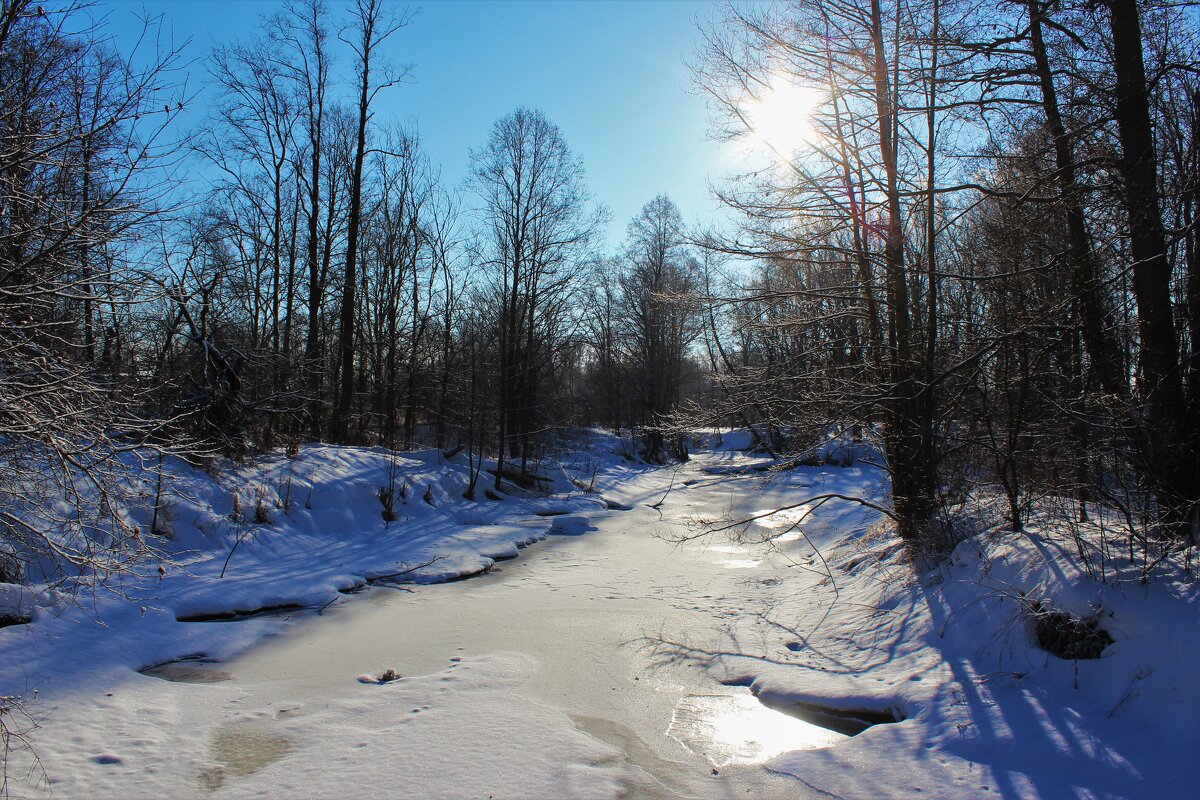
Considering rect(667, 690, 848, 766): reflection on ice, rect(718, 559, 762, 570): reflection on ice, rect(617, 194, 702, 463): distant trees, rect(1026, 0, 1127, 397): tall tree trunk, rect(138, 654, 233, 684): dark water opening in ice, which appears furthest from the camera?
rect(617, 194, 702, 463): distant trees

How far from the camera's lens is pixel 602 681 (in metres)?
6.11

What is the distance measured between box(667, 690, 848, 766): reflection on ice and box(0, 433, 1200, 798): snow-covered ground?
23 millimetres

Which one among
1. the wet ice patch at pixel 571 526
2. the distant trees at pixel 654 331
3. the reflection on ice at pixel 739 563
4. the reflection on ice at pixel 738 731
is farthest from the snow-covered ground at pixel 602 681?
the distant trees at pixel 654 331

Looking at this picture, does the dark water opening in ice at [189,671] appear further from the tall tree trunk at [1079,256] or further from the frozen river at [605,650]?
the tall tree trunk at [1079,256]

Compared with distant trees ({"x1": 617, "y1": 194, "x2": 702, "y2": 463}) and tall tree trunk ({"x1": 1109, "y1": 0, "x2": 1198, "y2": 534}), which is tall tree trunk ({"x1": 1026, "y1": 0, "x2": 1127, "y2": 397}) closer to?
tall tree trunk ({"x1": 1109, "y1": 0, "x2": 1198, "y2": 534})

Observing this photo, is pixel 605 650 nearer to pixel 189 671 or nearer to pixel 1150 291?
Result: pixel 189 671

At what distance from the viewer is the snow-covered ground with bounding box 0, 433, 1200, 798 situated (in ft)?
13.6

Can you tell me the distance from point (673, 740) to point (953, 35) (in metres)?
7.30

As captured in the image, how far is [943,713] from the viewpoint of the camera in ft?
16.2

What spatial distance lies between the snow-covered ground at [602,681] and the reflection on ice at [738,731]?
0.02 metres

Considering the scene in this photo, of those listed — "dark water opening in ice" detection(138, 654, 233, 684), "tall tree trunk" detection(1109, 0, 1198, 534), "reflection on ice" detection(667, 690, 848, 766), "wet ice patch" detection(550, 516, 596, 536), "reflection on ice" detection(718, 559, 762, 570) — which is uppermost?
"tall tree trunk" detection(1109, 0, 1198, 534)

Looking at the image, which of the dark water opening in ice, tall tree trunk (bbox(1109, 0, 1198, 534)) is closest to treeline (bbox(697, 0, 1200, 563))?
tall tree trunk (bbox(1109, 0, 1198, 534))

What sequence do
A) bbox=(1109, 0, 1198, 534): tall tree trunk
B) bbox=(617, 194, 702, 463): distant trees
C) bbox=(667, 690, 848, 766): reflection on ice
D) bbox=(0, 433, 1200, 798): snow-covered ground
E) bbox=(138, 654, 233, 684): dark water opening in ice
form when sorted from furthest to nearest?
bbox=(617, 194, 702, 463): distant trees
bbox=(138, 654, 233, 684): dark water opening in ice
bbox=(1109, 0, 1198, 534): tall tree trunk
bbox=(667, 690, 848, 766): reflection on ice
bbox=(0, 433, 1200, 798): snow-covered ground

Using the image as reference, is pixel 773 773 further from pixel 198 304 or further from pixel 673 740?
pixel 198 304
